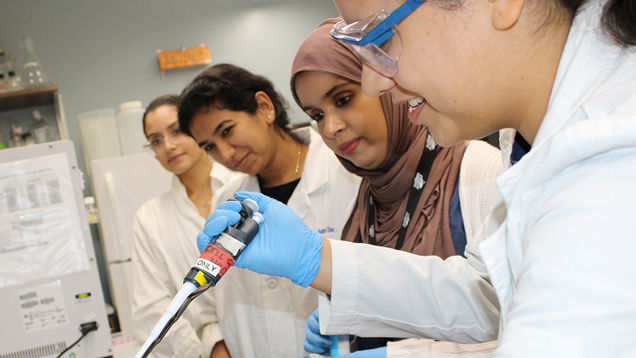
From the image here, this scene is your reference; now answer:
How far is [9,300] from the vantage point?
1.72 meters

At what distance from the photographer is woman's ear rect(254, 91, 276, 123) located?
1903 mm

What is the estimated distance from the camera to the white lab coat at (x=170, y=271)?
201cm

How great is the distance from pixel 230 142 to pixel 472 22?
1252 mm

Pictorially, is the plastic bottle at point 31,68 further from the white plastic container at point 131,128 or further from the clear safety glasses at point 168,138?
the clear safety glasses at point 168,138

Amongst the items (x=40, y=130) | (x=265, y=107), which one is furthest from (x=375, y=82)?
(x=40, y=130)

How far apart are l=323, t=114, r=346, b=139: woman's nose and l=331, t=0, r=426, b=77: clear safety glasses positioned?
64cm

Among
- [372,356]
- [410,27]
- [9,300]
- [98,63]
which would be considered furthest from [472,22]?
[98,63]

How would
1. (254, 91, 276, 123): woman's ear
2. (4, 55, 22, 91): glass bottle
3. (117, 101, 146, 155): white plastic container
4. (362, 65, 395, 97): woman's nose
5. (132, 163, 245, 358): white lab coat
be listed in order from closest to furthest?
1. (362, 65, 395, 97): woman's nose
2. (254, 91, 276, 123): woman's ear
3. (132, 163, 245, 358): white lab coat
4. (4, 55, 22, 91): glass bottle
5. (117, 101, 146, 155): white plastic container

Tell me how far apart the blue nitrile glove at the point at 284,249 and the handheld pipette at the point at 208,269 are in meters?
0.08

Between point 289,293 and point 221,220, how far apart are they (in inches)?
37.0

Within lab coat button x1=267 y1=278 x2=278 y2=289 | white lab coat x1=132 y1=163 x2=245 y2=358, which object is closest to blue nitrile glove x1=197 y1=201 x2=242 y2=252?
lab coat button x1=267 y1=278 x2=278 y2=289

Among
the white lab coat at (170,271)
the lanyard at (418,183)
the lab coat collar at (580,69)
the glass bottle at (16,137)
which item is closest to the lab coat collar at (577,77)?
the lab coat collar at (580,69)

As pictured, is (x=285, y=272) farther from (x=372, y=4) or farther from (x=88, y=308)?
(x=88, y=308)

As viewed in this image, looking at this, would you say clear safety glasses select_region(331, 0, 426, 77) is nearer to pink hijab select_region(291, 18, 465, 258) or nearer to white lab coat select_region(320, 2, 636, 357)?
white lab coat select_region(320, 2, 636, 357)
